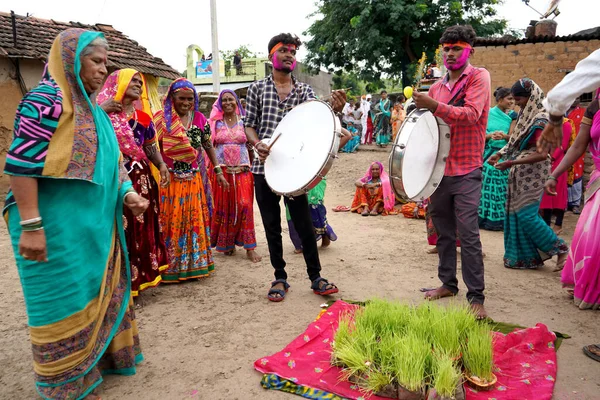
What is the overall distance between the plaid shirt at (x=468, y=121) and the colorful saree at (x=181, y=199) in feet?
8.09

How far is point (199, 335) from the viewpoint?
3.42 meters

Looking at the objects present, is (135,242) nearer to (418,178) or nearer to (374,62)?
(418,178)

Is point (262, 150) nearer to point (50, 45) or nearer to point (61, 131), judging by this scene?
point (61, 131)

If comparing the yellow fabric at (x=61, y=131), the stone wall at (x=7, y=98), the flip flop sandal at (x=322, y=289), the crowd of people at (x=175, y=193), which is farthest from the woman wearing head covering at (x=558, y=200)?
the stone wall at (x=7, y=98)

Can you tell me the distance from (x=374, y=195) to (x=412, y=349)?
6441 mm

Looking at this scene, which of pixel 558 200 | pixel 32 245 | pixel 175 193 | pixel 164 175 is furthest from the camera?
pixel 558 200

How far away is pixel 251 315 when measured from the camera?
3.77 meters

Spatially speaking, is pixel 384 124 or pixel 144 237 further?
pixel 384 124

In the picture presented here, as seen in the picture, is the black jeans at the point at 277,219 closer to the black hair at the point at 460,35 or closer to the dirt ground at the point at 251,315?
the dirt ground at the point at 251,315

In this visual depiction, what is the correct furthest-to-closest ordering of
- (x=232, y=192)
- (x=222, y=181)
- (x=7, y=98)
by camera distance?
(x=7, y=98), (x=232, y=192), (x=222, y=181)

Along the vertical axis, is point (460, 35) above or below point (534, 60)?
below

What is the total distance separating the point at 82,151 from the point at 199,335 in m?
1.67

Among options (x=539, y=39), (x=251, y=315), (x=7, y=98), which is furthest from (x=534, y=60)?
(x=7, y=98)

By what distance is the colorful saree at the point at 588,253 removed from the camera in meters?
3.55
